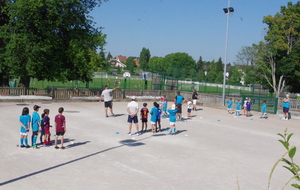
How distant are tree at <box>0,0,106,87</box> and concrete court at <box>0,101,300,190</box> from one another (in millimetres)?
10830

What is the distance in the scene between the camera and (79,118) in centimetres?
1861

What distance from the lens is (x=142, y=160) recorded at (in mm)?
10242

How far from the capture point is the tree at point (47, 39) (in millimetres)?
26047

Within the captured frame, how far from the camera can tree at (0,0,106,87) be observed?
2605 cm

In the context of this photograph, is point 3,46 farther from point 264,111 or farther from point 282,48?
point 282,48

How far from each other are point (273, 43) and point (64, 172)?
32.6 m

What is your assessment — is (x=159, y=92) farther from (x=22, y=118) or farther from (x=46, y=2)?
(x=22, y=118)

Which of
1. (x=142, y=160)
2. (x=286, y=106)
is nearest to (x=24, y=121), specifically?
(x=142, y=160)

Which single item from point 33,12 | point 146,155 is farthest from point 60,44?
point 146,155

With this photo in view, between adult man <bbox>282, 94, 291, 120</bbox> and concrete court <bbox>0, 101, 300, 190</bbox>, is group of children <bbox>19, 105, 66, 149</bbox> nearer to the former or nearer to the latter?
concrete court <bbox>0, 101, 300, 190</bbox>

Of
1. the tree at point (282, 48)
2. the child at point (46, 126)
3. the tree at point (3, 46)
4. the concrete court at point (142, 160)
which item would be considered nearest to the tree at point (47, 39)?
the tree at point (3, 46)

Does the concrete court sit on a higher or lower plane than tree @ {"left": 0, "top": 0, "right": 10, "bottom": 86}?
lower

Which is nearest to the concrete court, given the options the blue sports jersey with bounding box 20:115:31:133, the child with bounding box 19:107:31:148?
the child with bounding box 19:107:31:148

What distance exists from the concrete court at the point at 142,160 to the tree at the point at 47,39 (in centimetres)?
1083
